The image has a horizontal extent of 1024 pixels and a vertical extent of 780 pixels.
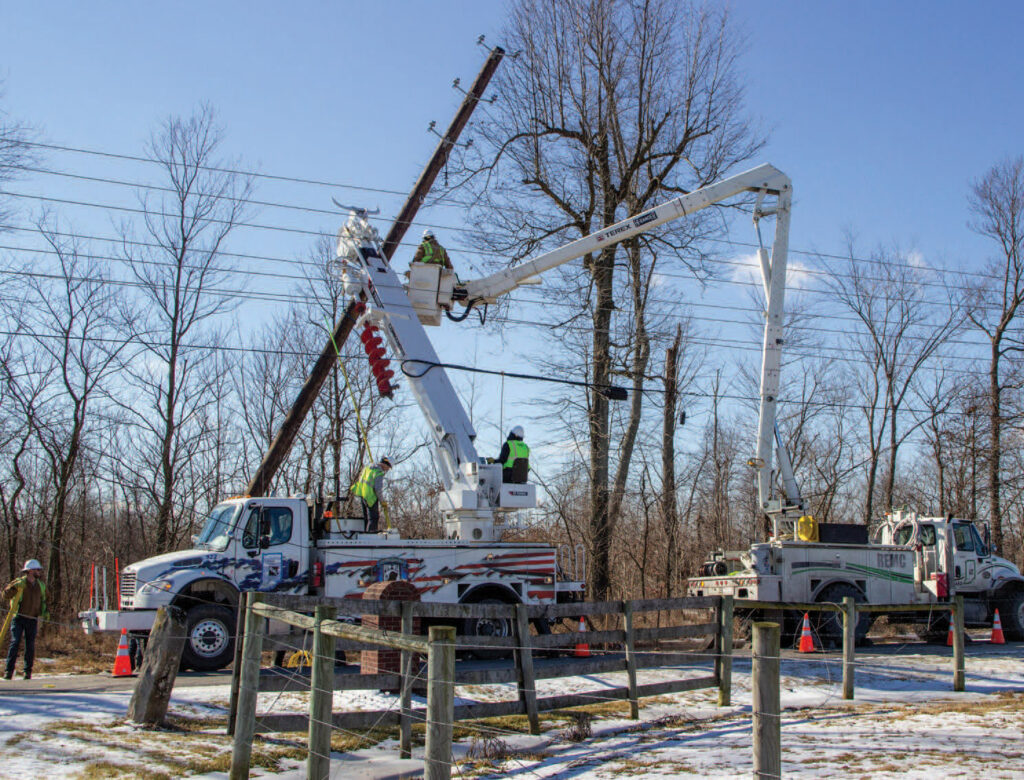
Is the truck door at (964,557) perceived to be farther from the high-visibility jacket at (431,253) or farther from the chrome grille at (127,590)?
the chrome grille at (127,590)

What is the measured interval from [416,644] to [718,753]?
11.1 feet

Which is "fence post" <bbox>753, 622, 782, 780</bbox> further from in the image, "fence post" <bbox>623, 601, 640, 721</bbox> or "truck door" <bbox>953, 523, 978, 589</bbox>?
"truck door" <bbox>953, 523, 978, 589</bbox>

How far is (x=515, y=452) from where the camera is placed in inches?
602

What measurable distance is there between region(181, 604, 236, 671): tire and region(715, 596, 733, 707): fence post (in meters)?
6.95

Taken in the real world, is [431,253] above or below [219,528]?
above

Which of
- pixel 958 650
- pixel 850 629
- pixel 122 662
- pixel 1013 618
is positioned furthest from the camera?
pixel 1013 618

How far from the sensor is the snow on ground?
23.7 feet

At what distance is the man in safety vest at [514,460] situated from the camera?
50.0 feet

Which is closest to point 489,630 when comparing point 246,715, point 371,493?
point 371,493

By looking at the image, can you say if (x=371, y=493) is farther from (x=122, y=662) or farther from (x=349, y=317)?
(x=349, y=317)

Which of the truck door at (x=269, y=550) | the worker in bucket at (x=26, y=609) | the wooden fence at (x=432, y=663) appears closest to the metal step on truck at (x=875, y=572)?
the wooden fence at (x=432, y=663)

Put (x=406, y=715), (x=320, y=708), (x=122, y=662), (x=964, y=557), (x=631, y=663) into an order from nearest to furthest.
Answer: (x=320, y=708), (x=406, y=715), (x=631, y=663), (x=122, y=662), (x=964, y=557)

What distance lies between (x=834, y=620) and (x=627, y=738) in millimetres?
9767

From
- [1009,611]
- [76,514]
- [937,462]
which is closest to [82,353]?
[76,514]
